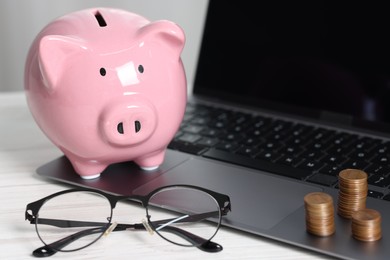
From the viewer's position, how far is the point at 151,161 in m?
0.91

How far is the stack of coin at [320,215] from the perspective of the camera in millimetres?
727

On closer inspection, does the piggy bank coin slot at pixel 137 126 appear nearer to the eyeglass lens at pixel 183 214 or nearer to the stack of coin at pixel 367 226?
the eyeglass lens at pixel 183 214

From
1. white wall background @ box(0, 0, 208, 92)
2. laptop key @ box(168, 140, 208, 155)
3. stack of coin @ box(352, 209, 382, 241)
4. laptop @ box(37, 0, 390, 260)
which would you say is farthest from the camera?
white wall background @ box(0, 0, 208, 92)

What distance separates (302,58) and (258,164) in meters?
0.28

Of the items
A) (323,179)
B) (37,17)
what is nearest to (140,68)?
(323,179)

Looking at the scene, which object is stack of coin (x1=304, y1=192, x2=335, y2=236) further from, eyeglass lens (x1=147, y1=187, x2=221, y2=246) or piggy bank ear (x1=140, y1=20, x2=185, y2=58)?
piggy bank ear (x1=140, y1=20, x2=185, y2=58)

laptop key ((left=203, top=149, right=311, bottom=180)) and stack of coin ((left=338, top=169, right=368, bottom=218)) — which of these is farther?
laptop key ((left=203, top=149, right=311, bottom=180))

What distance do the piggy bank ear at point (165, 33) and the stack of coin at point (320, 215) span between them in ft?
0.81

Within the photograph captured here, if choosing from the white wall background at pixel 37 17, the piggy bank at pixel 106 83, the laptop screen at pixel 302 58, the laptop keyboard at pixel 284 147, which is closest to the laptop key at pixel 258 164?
the laptop keyboard at pixel 284 147

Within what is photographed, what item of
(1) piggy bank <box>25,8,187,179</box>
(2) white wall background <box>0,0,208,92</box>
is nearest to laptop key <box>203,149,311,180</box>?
(1) piggy bank <box>25,8,187,179</box>

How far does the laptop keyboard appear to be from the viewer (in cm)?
89

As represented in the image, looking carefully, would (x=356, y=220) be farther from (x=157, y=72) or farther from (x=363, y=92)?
(x=363, y=92)

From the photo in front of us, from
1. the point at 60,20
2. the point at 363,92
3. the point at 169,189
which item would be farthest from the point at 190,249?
the point at 363,92

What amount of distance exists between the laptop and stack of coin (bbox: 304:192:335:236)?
0.01 m
